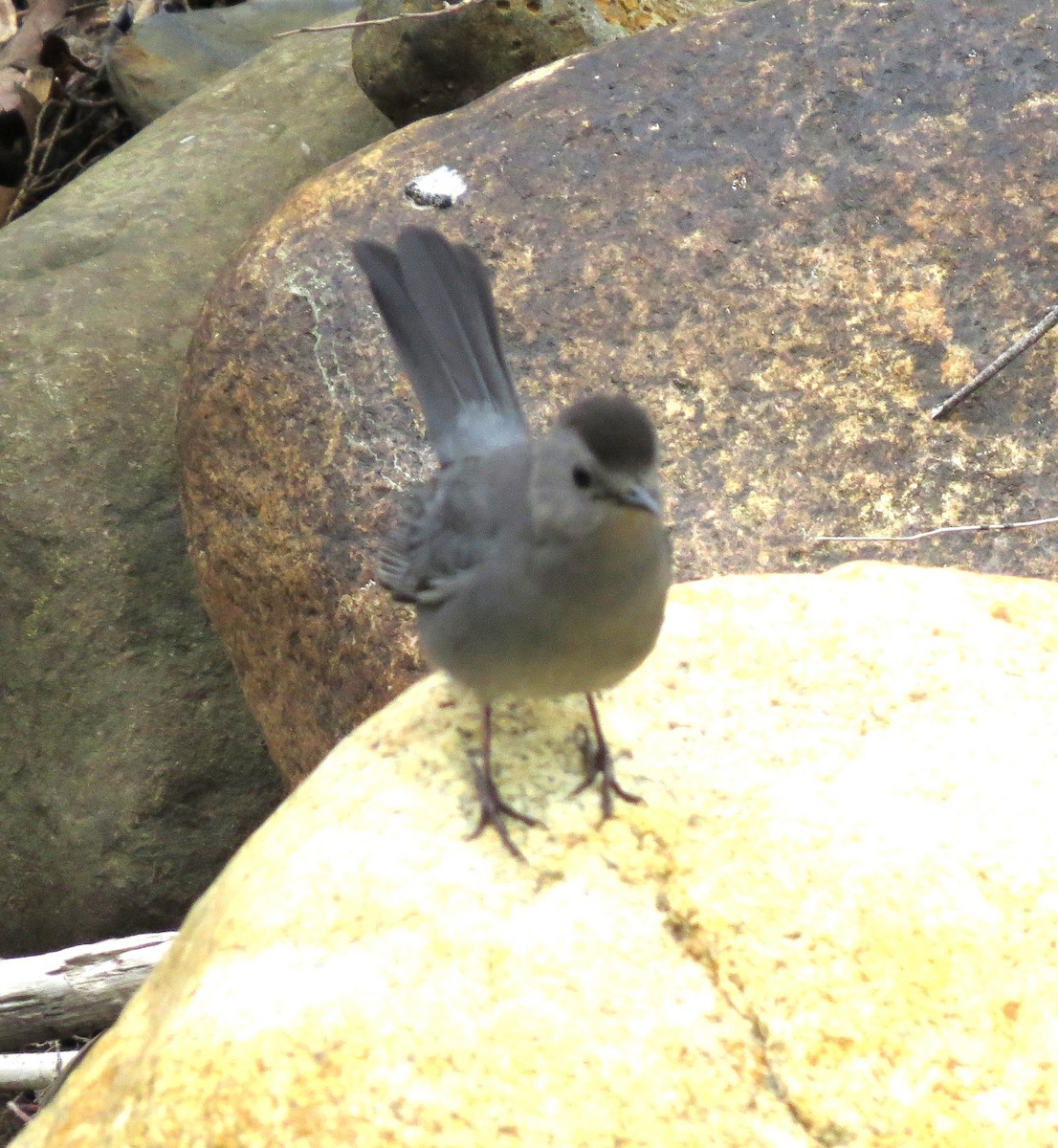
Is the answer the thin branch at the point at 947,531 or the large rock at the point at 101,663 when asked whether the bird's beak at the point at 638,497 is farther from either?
the large rock at the point at 101,663

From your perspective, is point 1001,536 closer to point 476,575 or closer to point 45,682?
point 476,575

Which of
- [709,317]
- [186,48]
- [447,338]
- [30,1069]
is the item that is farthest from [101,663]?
[186,48]

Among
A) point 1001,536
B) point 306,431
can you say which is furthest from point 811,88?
point 306,431

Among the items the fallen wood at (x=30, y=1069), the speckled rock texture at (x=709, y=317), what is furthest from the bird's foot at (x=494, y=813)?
the fallen wood at (x=30, y=1069)

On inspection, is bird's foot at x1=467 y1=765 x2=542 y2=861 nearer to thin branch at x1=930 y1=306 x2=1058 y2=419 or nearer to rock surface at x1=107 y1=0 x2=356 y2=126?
thin branch at x1=930 y1=306 x2=1058 y2=419

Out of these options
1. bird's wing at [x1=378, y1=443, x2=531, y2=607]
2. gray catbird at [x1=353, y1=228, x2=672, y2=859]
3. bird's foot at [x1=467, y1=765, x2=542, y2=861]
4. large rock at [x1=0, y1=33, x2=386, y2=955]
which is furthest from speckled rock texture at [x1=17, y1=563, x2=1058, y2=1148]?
large rock at [x1=0, y1=33, x2=386, y2=955]

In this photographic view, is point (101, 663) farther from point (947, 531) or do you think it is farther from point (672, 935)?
point (672, 935)

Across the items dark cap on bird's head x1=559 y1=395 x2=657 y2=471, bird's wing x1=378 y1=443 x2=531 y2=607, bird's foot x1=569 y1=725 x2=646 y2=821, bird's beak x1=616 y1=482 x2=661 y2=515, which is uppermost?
dark cap on bird's head x1=559 y1=395 x2=657 y2=471
